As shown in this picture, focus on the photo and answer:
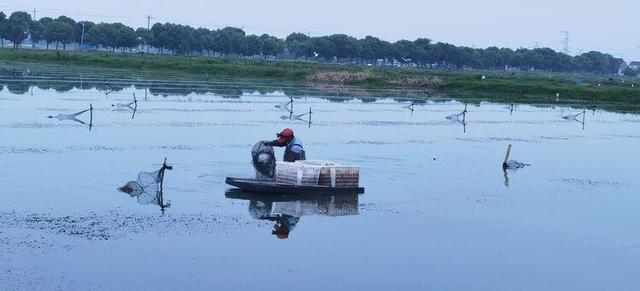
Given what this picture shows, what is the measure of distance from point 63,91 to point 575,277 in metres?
33.8

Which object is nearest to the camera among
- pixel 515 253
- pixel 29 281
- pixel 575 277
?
pixel 29 281

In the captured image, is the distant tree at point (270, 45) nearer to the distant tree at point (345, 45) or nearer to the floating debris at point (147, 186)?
the distant tree at point (345, 45)

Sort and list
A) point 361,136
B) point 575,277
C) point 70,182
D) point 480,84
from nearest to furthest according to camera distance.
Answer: point 575,277 → point 70,182 → point 361,136 → point 480,84

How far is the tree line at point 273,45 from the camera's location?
121m

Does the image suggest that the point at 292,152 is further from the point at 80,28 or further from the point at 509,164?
the point at 80,28

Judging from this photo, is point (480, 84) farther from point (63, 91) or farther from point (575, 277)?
point (575, 277)

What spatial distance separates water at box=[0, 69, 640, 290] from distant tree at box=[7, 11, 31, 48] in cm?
8730

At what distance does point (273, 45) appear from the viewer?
459 ft

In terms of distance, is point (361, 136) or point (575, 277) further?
point (361, 136)

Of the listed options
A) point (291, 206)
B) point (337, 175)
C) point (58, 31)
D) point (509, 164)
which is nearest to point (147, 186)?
point (291, 206)

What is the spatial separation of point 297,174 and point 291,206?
77 centimetres

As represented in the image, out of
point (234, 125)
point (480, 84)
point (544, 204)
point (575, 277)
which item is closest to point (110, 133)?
point (234, 125)

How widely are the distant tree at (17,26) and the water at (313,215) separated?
286ft

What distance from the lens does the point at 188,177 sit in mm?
19250
